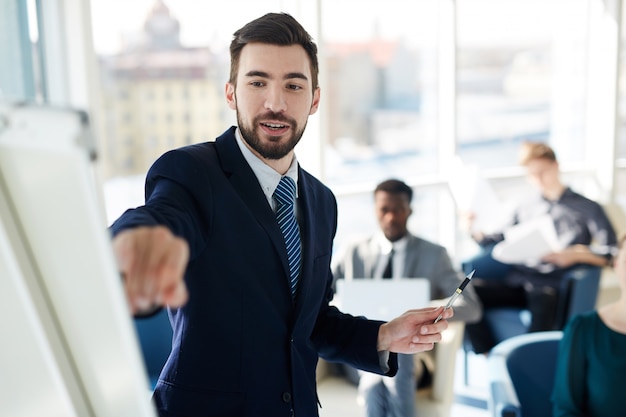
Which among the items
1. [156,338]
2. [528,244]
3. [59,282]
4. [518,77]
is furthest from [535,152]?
[59,282]

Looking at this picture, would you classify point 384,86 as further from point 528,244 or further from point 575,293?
→ point 575,293

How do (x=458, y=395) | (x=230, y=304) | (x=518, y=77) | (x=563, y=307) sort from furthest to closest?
(x=518, y=77), (x=563, y=307), (x=458, y=395), (x=230, y=304)

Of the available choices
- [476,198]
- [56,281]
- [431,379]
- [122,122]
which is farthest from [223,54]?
[56,281]

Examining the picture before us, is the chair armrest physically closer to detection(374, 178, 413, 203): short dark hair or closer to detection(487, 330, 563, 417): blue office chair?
detection(487, 330, 563, 417): blue office chair

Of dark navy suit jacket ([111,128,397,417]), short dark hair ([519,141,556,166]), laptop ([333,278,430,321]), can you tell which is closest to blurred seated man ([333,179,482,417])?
laptop ([333,278,430,321])

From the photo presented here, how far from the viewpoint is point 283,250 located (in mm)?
1548

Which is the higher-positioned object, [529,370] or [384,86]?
[384,86]

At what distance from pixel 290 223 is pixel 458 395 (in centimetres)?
367

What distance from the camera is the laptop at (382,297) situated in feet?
12.2

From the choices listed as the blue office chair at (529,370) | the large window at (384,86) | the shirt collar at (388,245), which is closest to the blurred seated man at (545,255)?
the large window at (384,86)

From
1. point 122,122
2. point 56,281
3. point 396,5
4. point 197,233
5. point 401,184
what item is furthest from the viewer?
point 396,5

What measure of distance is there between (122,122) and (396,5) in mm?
2669

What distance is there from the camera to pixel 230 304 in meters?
1.49

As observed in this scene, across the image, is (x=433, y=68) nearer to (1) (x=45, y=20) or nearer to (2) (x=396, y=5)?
(2) (x=396, y=5)
